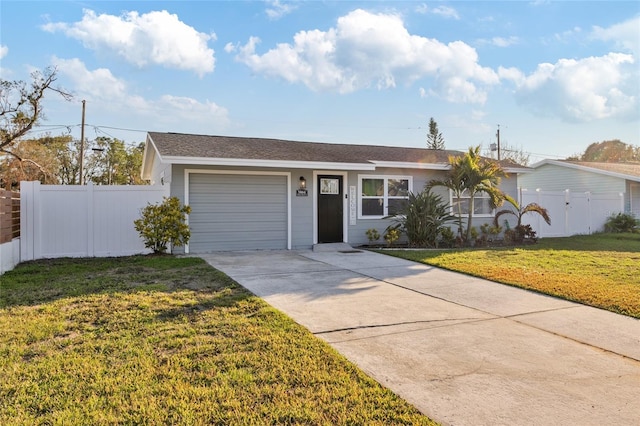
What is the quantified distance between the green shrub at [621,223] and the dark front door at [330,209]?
42.8 ft

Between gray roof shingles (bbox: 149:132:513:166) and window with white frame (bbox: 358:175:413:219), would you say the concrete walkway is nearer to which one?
gray roof shingles (bbox: 149:132:513:166)

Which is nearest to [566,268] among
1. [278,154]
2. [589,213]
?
[278,154]

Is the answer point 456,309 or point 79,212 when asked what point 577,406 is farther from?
point 79,212

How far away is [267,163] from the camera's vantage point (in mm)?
10336

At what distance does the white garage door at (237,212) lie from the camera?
10.4m

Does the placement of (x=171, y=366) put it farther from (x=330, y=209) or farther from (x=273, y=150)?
(x=273, y=150)

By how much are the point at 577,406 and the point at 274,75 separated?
14174mm

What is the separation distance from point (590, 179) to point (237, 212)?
1850 centimetres

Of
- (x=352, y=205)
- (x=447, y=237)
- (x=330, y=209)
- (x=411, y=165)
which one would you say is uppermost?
(x=411, y=165)

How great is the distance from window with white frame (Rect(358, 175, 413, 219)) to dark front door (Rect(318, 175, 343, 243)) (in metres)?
0.70

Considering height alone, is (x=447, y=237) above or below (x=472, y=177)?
below

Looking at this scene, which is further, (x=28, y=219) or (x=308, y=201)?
(x=308, y=201)

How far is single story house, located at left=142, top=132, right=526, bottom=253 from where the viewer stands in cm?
1032

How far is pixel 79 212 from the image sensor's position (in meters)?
9.27
